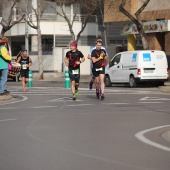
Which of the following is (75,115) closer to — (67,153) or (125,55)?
(67,153)

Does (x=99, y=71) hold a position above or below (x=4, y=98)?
above

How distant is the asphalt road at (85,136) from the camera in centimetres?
855

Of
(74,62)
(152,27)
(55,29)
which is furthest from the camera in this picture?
(55,29)

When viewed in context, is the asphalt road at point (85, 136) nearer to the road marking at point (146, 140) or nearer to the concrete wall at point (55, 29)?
the road marking at point (146, 140)

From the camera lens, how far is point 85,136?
11.2m

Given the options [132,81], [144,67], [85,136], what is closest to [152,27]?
[132,81]

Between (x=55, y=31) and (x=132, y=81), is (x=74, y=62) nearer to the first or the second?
(x=132, y=81)

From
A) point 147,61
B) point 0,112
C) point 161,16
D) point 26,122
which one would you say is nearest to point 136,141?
point 26,122

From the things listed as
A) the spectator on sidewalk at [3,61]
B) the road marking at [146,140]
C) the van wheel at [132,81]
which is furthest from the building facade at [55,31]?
the road marking at [146,140]

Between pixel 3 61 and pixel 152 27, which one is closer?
pixel 3 61

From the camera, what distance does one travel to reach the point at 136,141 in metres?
10.6

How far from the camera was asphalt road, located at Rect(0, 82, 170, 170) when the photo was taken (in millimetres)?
8555

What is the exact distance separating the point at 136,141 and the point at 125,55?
72.2ft

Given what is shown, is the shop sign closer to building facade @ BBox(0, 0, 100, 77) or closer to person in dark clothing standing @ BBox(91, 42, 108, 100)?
building facade @ BBox(0, 0, 100, 77)
